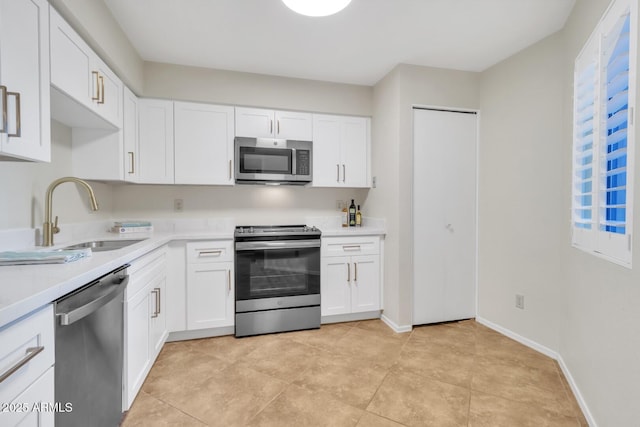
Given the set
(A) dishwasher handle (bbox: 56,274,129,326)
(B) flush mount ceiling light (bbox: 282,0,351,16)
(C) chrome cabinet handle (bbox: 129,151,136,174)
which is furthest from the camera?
(C) chrome cabinet handle (bbox: 129,151,136,174)

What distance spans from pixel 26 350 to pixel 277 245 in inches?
76.3

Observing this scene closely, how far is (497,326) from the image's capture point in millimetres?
2787

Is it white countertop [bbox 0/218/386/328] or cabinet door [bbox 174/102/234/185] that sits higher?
cabinet door [bbox 174/102/234/185]

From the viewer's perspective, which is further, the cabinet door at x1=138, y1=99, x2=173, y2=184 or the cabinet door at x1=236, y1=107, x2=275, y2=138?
the cabinet door at x1=236, y1=107, x2=275, y2=138

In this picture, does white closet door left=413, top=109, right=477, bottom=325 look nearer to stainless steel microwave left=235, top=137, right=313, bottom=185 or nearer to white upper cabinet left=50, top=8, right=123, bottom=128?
stainless steel microwave left=235, top=137, right=313, bottom=185

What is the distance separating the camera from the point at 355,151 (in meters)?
3.28

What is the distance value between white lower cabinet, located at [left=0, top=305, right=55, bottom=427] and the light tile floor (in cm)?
91

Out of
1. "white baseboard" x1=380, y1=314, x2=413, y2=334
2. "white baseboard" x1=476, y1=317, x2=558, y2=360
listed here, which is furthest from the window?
"white baseboard" x1=380, y1=314, x2=413, y2=334

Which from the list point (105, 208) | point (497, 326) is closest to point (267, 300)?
point (105, 208)

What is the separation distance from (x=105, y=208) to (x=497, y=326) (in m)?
3.77

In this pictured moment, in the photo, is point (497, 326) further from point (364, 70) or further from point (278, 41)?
point (278, 41)

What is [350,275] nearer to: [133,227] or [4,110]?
[133,227]

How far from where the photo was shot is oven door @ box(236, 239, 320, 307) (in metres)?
2.67

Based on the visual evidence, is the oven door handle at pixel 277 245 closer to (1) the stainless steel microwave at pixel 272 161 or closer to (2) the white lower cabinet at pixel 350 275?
(2) the white lower cabinet at pixel 350 275
